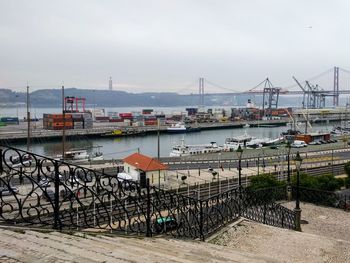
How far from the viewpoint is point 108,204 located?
5.53m

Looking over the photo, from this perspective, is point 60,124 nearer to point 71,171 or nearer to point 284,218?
point 284,218

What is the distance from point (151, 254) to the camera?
261 cm

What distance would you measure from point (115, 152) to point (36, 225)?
29124 millimetres

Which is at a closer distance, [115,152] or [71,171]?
[71,171]

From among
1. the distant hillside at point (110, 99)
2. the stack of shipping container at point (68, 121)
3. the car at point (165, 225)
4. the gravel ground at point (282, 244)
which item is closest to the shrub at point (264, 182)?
the gravel ground at point (282, 244)

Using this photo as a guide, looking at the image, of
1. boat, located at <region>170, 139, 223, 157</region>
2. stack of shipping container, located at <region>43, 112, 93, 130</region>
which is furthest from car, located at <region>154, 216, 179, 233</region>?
stack of shipping container, located at <region>43, 112, 93, 130</region>

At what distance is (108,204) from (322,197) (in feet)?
22.8

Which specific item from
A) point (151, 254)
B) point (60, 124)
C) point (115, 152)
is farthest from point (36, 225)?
point (60, 124)

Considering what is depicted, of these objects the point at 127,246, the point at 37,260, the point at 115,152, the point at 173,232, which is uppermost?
the point at 37,260

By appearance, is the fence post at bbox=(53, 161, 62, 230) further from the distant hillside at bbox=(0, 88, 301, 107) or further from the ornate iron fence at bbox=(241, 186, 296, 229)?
the distant hillside at bbox=(0, 88, 301, 107)

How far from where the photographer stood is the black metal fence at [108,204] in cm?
275

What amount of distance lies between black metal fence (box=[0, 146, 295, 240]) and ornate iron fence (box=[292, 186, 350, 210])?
1709 millimetres

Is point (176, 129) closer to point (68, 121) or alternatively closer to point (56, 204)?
point (68, 121)

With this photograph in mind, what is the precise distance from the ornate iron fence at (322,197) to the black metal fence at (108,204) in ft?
5.61
